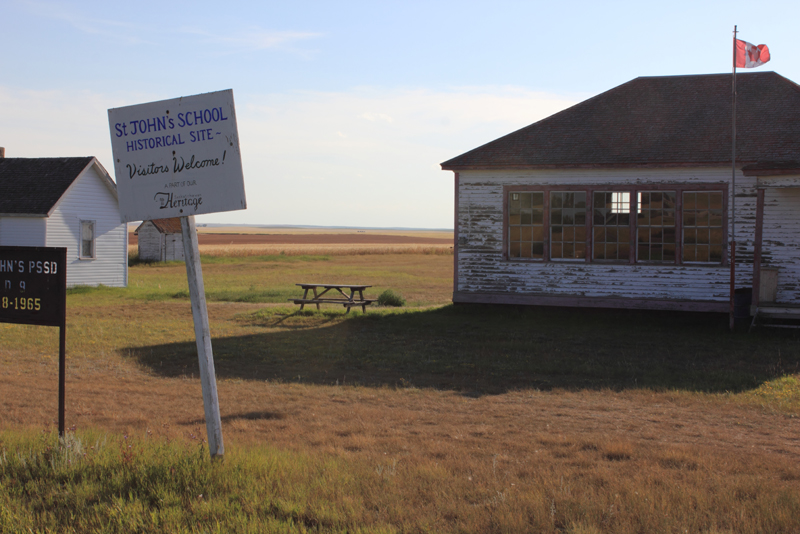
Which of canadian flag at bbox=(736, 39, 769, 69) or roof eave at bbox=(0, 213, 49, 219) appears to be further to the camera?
roof eave at bbox=(0, 213, 49, 219)

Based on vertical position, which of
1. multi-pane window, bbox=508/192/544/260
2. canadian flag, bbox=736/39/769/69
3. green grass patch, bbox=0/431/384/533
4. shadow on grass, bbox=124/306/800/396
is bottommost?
shadow on grass, bbox=124/306/800/396

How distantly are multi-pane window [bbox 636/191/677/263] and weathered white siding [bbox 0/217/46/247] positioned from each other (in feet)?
67.0

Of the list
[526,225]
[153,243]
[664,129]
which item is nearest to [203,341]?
[526,225]

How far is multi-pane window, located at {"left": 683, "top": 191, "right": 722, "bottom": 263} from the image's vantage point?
15.5 m

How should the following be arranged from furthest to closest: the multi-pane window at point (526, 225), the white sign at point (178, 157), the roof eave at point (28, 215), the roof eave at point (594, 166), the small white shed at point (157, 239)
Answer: the small white shed at point (157, 239)
the roof eave at point (28, 215)
the multi-pane window at point (526, 225)
the roof eave at point (594, 166)
the white sign at point (178, 157)

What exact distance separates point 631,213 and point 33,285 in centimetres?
1318

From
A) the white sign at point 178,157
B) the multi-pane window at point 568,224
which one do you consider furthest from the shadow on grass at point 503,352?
the white sign at point 178,157

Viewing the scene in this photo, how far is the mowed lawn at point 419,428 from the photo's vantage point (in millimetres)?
4457

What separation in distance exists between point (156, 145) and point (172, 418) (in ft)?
11.1

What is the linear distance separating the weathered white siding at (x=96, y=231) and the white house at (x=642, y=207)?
53.9 ft

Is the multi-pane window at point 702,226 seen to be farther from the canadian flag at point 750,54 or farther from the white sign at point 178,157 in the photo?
the white sign at point 178,157

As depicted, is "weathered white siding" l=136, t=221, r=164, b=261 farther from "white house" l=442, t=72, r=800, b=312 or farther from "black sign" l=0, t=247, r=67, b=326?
"black sign" l=0, t=247, r=67, b=326

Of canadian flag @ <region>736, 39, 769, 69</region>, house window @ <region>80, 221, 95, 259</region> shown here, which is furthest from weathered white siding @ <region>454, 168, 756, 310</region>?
house window @ <region>80, 221, 95, 259</region>

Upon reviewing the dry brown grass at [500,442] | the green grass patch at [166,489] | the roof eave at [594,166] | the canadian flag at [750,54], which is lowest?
the dry brown grass at [500,442]
